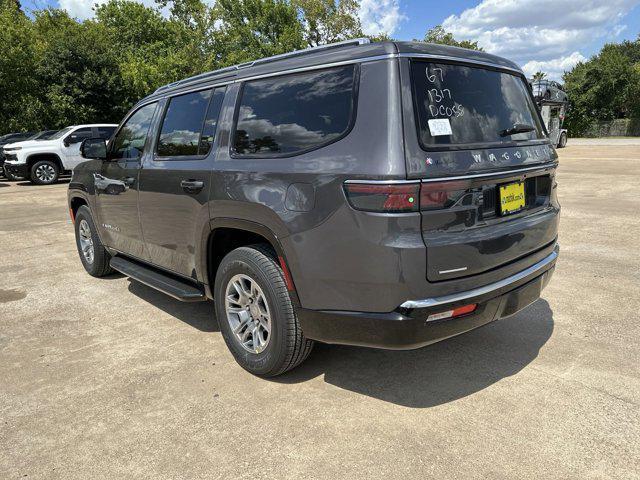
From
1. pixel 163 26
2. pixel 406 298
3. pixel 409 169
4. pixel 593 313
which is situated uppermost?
pixel 163 26

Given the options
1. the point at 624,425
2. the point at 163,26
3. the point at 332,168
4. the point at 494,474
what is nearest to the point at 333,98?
the point at 332,168

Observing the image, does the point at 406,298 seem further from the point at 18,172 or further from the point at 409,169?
the point at 18,172

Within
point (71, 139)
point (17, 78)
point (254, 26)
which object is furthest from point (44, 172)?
point (254, 26)

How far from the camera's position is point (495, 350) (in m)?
3.38

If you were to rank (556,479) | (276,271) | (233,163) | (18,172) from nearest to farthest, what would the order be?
(556,479)
(276,271)
(233,163)
(18,172)

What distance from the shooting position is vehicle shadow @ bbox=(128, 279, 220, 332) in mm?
4035

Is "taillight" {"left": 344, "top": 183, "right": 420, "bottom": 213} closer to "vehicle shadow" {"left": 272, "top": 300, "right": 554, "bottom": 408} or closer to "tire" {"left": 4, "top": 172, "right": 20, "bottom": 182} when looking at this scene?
"vehicle shadow" {"left": 272, "top": 300, "right": 554, "bottom": 408}

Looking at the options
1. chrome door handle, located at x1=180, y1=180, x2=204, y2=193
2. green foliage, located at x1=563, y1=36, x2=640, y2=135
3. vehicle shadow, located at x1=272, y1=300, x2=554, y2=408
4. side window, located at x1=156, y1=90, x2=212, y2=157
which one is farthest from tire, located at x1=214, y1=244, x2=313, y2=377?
green foliage, located at x1=563, y1=36, x2=640, y2=135

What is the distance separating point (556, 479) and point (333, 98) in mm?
2112

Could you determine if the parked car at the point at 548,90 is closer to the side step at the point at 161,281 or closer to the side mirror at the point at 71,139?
the side mirror at the point at 71,139

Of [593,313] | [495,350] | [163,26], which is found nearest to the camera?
[495,350]

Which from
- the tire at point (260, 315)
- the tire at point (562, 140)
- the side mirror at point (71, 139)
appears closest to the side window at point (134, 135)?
the tire at point (260, 315)

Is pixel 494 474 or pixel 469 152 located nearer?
pixel 494 474

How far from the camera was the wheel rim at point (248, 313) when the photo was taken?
2.99m
